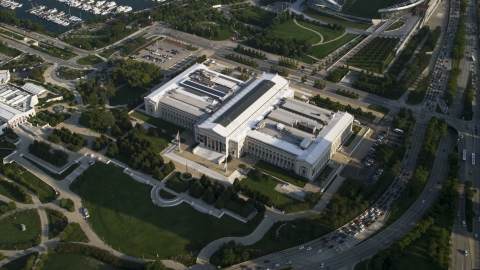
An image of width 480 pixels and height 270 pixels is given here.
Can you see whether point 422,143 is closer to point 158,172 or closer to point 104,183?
point 158,172

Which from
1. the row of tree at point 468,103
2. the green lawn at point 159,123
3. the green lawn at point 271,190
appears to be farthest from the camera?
the row of tree at point 468,103

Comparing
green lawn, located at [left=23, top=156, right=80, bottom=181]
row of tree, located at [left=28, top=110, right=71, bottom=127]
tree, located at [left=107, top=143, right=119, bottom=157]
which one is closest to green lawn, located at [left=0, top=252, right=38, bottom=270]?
green lawn, located at [left=23, top=156, right=80, bottom=181]

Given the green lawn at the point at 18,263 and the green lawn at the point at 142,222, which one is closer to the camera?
the green lawn at the point at 18,263

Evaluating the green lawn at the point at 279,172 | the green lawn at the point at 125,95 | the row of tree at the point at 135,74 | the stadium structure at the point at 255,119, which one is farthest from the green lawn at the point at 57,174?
the green lawn at the point at 279,172

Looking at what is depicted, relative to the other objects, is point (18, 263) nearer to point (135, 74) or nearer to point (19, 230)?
point (19, 230)

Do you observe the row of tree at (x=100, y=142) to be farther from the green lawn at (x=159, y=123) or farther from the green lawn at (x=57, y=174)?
the green lawn at (x=159, y=123)

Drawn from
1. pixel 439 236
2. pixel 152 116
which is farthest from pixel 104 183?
pixel 439 236

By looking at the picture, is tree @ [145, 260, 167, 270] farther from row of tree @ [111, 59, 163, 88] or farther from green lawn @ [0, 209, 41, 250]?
row of tree @ [111, 59, 163, 88]
